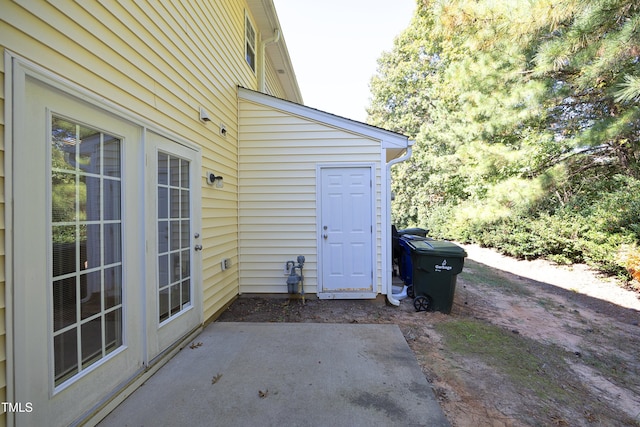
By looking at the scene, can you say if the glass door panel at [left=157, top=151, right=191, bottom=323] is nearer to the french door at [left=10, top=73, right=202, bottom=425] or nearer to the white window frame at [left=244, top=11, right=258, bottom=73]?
the french door at [left=10, top=73, right=202, bottom=425]

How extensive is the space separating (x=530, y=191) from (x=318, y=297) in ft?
18.1

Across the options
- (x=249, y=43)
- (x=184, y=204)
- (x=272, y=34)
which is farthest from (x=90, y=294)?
(x=272, y=34)

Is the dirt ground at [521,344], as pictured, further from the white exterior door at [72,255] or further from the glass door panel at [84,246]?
the glass door panel at [84,246]

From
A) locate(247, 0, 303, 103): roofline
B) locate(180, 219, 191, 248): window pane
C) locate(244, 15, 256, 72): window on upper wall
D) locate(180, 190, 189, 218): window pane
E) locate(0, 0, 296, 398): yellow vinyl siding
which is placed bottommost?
locate(180, 219, 191, 248): window pane

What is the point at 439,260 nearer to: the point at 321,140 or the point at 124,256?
the point at 321,140

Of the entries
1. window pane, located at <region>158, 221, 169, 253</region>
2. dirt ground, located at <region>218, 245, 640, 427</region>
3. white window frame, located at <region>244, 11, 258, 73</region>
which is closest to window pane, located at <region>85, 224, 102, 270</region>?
window pane, located at <region>158, 221, 169, 253</region>

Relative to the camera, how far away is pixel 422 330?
3391mm

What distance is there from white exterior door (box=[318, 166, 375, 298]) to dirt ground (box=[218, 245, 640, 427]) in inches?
10.3

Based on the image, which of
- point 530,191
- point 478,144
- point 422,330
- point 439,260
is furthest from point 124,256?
point 478,144

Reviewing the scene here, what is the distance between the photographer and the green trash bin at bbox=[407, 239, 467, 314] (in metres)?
4.00

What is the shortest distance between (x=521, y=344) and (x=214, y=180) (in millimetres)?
3974

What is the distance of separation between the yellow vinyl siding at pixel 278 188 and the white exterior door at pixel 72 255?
2.24 m

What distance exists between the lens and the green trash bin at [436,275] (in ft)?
13.1

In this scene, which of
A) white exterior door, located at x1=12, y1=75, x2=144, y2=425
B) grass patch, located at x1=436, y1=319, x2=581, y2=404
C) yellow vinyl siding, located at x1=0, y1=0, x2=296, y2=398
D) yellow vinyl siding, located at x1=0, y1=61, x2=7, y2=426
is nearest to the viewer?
yellow vinyl siding, located at x1=0, y1=61, x2=7, y2=426
